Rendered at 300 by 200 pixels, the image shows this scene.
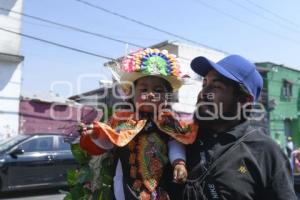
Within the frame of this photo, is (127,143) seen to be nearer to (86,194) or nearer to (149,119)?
(149,119)

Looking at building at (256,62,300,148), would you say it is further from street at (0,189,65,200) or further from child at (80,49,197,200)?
child at (80,49,197,200)

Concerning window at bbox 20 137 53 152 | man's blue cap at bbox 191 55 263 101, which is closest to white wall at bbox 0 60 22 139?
window at bbox 20 137 53 152

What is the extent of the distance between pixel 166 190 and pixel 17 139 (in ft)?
28.3

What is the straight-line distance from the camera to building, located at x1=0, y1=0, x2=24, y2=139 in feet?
57.5

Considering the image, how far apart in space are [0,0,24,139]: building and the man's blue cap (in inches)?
646

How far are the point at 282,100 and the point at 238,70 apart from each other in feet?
93.3

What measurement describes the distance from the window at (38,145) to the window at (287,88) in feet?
72.9

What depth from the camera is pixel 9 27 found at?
17609mm

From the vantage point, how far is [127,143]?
2.32 m

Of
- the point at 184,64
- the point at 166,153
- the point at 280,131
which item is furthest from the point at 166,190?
the point at 280,131

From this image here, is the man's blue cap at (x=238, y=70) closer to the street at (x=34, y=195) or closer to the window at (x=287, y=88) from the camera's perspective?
the street at (x=34, y=195)

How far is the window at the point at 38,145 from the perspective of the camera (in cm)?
1003

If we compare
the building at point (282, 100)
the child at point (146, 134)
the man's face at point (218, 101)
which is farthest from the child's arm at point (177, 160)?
the building at point (282, 100)

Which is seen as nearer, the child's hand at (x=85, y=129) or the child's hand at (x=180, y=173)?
the child's hand at (x=180, y=173)
